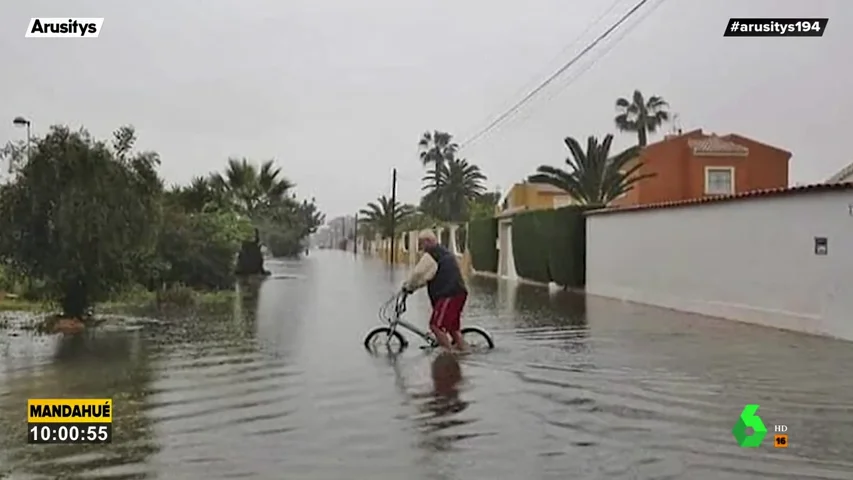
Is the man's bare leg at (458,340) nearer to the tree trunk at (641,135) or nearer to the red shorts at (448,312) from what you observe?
the red shorts at (448,312)

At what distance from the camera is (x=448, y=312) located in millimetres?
11305

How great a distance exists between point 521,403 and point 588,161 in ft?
70.0

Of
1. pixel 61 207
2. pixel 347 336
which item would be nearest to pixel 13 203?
pixel 61 207

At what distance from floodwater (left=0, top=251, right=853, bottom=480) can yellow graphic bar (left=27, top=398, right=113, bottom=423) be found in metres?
0.14

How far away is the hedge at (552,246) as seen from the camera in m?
25.3

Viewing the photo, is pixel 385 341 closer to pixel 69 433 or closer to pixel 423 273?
pixel 423 273

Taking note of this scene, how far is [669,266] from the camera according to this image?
19.4 metres

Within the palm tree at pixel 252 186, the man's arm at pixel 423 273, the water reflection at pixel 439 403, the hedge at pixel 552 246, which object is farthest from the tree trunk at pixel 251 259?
the water reflection at pixel 439 403

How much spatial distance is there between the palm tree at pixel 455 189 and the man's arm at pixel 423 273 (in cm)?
5446

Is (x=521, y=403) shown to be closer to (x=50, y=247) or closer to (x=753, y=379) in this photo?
(x=753, y=379)

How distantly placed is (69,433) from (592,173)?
23.5 metres

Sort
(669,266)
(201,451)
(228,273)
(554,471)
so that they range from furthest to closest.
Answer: (228,273)
(669,266)
(201,451)
(554,471)

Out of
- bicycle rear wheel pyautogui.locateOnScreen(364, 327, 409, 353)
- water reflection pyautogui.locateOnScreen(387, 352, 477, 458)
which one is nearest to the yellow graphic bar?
water reflection pyautogui.locateOnScreen(387, 352, 477, 458)

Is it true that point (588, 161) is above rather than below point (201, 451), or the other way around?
above
